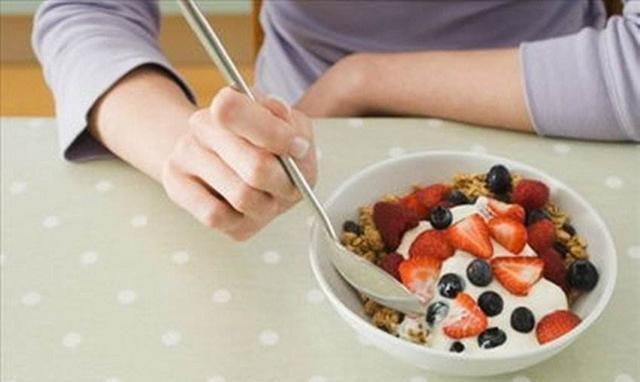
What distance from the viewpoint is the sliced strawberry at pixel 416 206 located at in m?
0.64

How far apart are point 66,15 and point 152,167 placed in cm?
18

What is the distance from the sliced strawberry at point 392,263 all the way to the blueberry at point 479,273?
4cm

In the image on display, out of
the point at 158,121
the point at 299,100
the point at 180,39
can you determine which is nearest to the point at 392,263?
the point at 158,121

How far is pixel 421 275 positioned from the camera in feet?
1.97

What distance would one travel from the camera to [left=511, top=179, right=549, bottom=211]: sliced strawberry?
2.10 ft

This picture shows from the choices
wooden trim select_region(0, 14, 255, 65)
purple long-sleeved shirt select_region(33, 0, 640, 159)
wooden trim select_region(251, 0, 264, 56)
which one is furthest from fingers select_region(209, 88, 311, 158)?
wooden trim select_region(0, 14, 255, 65)

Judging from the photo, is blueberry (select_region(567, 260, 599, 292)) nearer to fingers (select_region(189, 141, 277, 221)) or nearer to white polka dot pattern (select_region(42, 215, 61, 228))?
fingers (select_region(189, 141, 277, 221))

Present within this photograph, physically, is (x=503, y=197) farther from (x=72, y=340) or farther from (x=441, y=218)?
(x=72, y=340)

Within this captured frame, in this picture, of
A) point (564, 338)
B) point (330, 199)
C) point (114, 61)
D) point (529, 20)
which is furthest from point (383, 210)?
point (529, 20)

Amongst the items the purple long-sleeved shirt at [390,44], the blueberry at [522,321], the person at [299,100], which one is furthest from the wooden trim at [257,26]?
the blueberry at [522,321]

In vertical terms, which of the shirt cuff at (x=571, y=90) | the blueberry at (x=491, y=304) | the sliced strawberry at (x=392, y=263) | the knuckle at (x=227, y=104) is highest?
the knuckle at (x=227, y=104)

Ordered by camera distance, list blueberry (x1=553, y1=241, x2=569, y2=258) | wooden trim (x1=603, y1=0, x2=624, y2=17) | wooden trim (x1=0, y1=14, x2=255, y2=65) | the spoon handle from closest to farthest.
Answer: the spoon handle < blueberry (x1=553, y1=241, x2=569, y2=258) < wooden trim (x1=603, y1=0, x2=624, y2=17) < wooden trim (x1=0, y1=14, x2=255, y2=65)

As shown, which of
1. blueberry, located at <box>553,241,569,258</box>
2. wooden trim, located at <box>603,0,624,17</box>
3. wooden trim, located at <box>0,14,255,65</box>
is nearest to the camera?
blueberry, located at <box>553,241,569,258</box>

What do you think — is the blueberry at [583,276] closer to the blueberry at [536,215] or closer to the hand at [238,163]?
the blueberry at [536,215]
